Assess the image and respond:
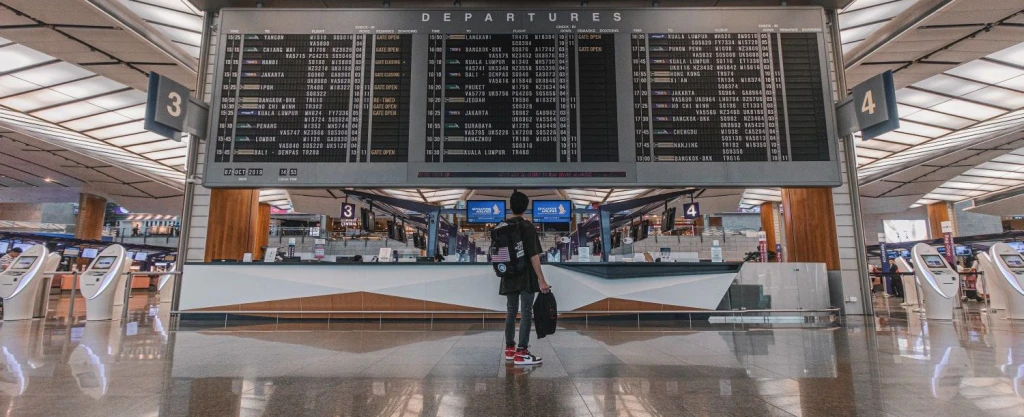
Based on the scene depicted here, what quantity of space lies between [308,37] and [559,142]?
13.3 feet

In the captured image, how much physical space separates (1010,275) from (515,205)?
10.0m

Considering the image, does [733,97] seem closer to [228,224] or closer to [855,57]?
[855,57]

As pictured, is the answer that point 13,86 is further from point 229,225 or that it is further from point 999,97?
point 999,97

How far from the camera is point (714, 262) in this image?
8.23 meters

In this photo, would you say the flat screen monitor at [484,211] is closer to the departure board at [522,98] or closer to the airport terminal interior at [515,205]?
the airport terminal interior at [515,205]

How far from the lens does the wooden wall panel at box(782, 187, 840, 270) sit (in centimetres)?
908

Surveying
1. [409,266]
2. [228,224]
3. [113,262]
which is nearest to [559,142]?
[409,266]

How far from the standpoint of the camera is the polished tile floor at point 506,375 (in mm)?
2492

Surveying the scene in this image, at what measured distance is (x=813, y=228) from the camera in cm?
941

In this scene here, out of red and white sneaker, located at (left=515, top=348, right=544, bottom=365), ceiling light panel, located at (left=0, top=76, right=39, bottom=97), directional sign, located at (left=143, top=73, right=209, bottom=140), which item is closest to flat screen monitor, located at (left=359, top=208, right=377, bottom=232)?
directional sign, located at (left=143, top=73, right=209, bottom=140)

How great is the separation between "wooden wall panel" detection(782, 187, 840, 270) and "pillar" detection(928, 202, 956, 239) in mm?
29409

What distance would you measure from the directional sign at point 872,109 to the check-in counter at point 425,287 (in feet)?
8.83

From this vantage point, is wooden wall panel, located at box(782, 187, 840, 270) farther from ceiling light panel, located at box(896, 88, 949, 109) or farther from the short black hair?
the short black hair

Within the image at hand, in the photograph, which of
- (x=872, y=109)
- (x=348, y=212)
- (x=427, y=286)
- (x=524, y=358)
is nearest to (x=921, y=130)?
(x=872, y=109)
